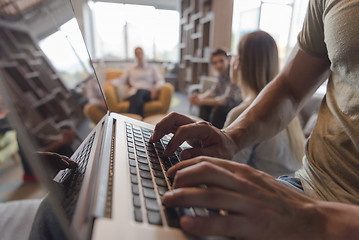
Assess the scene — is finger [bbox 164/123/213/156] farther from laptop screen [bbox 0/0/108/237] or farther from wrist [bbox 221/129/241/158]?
laptop screen [bbox 0/0/108/237]

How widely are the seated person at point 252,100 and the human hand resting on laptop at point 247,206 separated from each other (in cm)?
73

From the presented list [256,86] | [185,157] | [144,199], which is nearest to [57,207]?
[144,199]

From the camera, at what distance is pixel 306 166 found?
1.78 feet

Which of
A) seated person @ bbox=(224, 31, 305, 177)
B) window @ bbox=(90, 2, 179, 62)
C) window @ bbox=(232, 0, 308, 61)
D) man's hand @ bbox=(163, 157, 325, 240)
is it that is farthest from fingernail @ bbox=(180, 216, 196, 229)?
window @ bbox=(90, 2, 179, 62)

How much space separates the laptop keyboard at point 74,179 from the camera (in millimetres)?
241

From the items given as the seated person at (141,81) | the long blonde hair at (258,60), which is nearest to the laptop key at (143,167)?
the long blonde hair at (258,60)

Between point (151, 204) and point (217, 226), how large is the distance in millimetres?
81

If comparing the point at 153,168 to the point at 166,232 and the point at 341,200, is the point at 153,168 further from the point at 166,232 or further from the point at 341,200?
the point at 341,200

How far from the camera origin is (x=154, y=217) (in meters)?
0.24

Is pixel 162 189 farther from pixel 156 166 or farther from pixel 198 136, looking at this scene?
pixel 198 136

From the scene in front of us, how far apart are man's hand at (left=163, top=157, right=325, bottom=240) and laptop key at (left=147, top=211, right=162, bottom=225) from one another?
0.02 meters

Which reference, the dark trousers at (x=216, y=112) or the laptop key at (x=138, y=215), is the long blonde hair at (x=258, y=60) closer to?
the dark trousers at (x=216, y=112)

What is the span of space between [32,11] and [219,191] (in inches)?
16.8

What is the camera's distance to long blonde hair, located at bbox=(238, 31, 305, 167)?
1.23m
